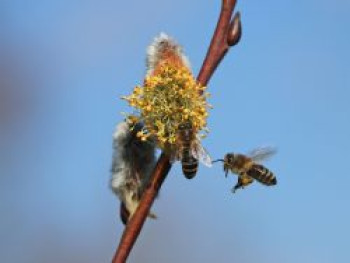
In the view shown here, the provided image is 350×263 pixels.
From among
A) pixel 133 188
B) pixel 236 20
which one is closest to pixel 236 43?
pixel 236 20

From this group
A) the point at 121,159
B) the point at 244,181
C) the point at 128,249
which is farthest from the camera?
the point at 244,181

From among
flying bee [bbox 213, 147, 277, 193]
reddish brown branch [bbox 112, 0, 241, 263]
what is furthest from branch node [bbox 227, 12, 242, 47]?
flying bee [bbox 213, 147, 277, 193]

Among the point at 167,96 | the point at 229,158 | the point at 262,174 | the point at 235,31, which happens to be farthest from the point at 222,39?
the point at 262,174

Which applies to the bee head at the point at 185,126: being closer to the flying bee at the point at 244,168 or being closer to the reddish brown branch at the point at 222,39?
the reddish brown branch at the point at 222,39

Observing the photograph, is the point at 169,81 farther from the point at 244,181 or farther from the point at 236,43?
the point at 244,181

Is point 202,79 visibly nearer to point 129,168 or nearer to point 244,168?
point 129,168

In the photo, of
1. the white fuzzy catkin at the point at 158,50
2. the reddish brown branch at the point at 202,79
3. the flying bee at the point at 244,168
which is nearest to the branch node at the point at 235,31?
the reddish brown branch at the point at 202,79

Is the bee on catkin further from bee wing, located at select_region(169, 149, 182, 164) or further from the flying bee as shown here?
the flying bee
